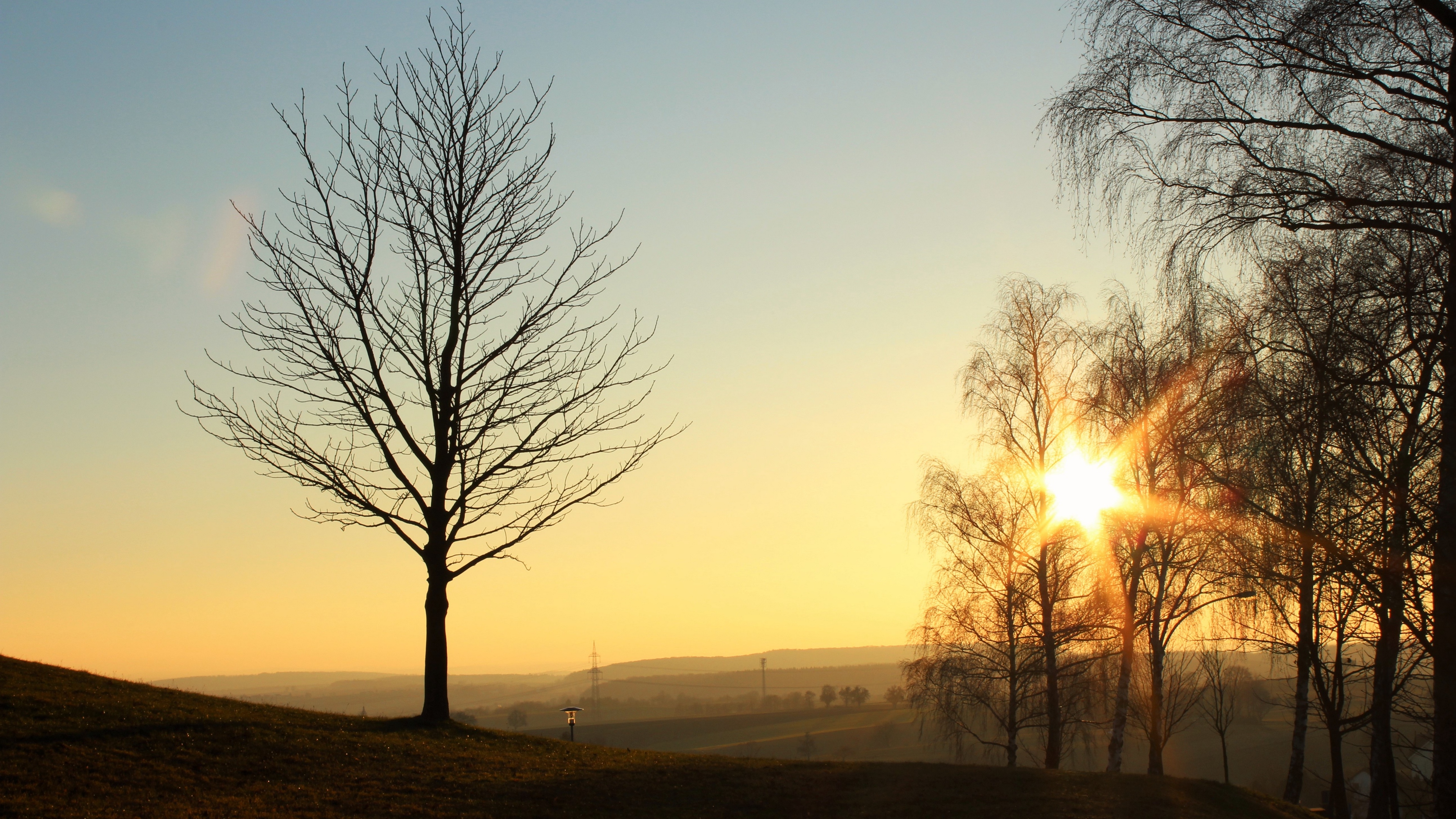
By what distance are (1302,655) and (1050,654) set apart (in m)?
6.66

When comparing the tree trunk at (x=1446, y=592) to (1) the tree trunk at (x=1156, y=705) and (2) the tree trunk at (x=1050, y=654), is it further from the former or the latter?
(2) the tree trunk at (x=1050, y=654)

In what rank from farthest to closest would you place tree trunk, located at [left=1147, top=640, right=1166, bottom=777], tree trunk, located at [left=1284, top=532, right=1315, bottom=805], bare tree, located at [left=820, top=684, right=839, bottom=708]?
bare tree, located at [left=820, top=684, right=839, bottom=708] < tree trunk, located at [left=1147, top=640, right=1166, bottom=777] < tree trunk, located at [left=1284, top=532, right=1315, bottom=805]

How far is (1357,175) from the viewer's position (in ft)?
30.7

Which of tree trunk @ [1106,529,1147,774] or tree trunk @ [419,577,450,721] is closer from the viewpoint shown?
tree trunk @ [419,577,450,721]

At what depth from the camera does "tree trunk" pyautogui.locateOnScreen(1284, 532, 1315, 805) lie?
1199 cm

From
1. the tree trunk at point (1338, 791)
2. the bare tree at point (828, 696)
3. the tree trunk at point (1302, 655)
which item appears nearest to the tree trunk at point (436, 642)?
the tree trunk at point (1302, 655)

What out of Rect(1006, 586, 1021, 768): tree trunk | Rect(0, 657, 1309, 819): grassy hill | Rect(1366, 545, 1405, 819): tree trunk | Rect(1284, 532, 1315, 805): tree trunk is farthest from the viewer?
Rect(1006, 586, 1021, 768): tree trunk

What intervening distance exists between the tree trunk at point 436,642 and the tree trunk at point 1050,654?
13964 millimetres

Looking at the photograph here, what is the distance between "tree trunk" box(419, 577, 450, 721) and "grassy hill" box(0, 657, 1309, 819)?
2.90ft

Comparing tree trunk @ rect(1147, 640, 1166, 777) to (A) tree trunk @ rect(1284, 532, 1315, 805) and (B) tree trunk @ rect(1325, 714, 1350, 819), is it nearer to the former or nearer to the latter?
(A) tree trunk @ rect(1284, 532, 1315, 805)

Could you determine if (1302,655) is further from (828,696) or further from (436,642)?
(828,696)

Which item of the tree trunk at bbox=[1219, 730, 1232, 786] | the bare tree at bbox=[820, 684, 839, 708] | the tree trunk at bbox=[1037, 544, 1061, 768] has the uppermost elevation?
the tree trunk at bbox=[1037, 544, 1061, 768]

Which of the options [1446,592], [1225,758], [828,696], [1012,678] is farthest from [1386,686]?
[828,696]

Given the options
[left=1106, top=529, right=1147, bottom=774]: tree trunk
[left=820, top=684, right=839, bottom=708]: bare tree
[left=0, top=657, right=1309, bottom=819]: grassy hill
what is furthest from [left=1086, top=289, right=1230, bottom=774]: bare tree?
[left=820, top=684, right=839, bottom=708]: bare tree
